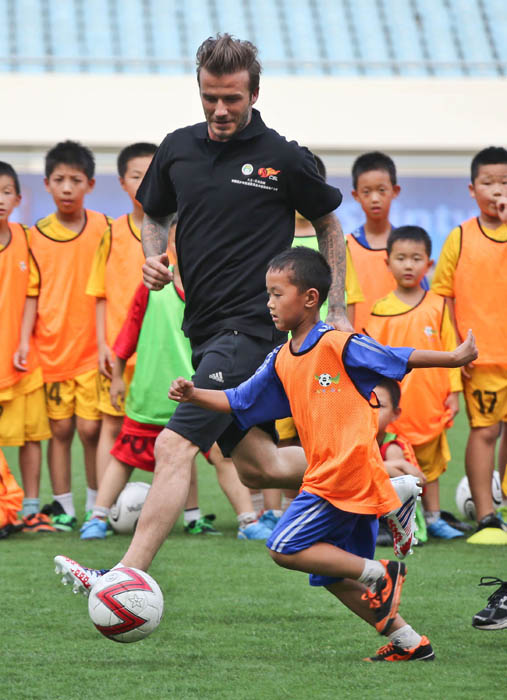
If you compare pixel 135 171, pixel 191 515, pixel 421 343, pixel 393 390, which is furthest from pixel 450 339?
pixel 135 171

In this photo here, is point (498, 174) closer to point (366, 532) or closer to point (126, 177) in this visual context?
point (126, 177)

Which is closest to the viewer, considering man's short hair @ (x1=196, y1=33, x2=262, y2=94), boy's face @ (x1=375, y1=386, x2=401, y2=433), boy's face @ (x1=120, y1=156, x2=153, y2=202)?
man's short hair @ (x1=196, y1=33, x2=262, y2=94)

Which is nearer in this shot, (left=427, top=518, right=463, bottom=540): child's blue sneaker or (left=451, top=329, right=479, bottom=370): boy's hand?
(left=451, top=329, right=479, bottom=370): boy's hand

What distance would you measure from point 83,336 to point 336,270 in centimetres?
294

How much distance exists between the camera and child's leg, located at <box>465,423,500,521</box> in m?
6.39

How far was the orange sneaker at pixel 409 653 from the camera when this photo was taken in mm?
3809

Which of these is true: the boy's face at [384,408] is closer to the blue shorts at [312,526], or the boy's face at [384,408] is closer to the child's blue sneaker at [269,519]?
the child's blue sneaker at [269,519]

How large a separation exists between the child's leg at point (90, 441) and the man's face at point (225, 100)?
A: 3131mm

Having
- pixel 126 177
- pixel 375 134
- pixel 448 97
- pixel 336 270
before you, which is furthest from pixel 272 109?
pixel 336 270

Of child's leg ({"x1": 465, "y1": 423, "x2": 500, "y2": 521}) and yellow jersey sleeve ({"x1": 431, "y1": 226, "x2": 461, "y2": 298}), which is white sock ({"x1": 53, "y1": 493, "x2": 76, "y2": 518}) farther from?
yellow jersey sleeve ({"x1": 431, "y1": 226, "x2": 461, "y2": 298})

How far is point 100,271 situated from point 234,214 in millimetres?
2711

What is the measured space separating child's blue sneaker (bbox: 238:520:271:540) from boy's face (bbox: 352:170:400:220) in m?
2.01

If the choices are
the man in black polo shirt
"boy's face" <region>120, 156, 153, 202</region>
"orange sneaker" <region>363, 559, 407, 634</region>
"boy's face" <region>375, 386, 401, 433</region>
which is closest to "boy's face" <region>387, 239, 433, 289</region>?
"boy's face" <region>375, 386, 401, 433</region>

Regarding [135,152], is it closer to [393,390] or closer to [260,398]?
[393,390]
